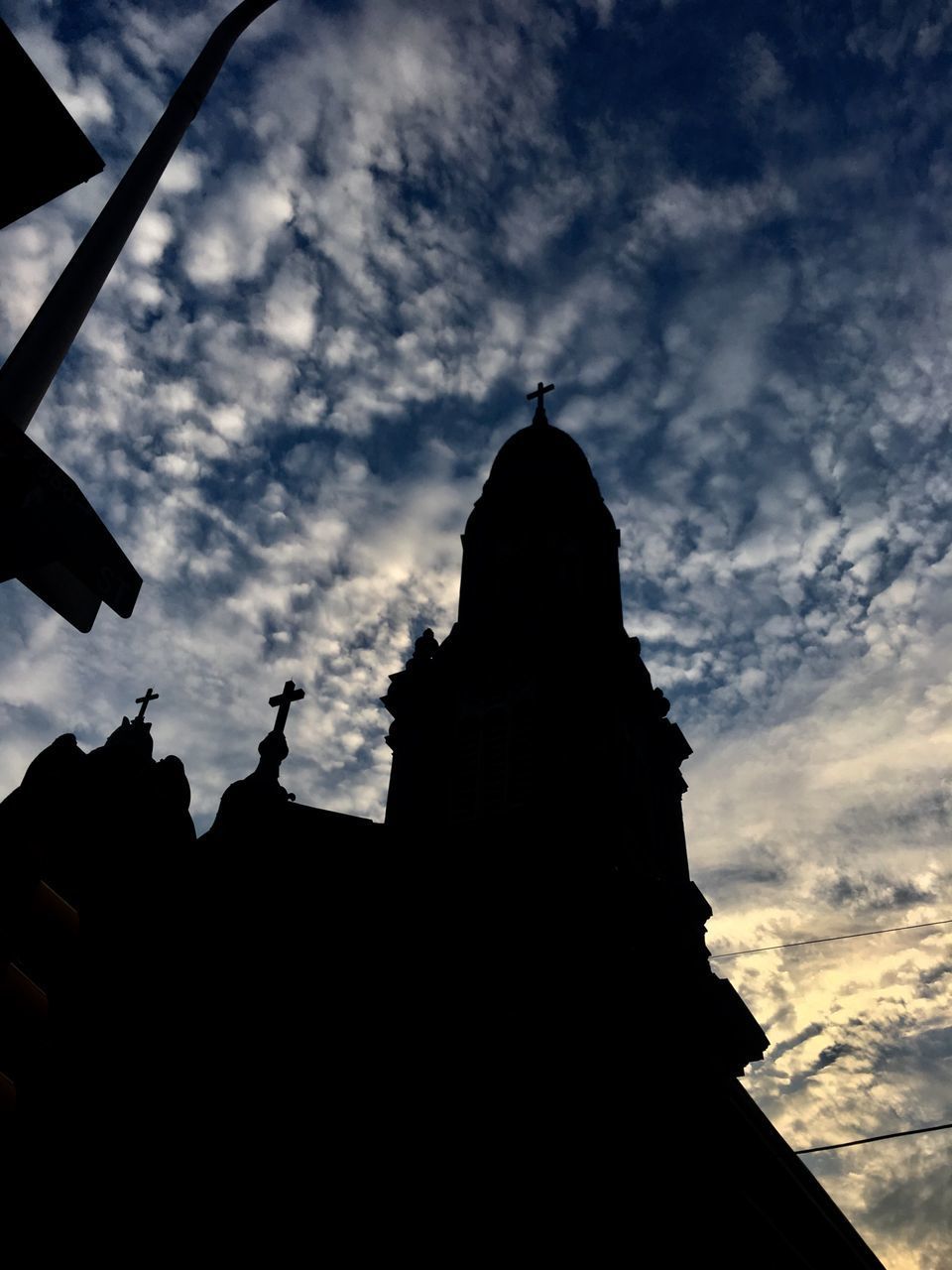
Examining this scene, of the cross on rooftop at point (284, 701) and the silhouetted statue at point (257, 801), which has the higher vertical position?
the cross on rooftop at point (284, 701)

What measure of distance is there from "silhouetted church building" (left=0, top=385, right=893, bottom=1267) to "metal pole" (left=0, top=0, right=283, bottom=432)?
2930mm

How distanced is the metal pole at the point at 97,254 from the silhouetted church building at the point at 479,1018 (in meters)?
2.93

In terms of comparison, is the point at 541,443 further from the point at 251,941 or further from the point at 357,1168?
the point at 357,1168

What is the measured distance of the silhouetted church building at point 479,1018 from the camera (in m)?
11.0

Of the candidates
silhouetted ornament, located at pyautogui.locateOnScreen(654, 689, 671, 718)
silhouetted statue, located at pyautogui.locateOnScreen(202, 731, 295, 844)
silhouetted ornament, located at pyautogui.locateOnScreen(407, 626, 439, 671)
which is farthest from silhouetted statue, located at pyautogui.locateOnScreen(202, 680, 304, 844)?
silhouetted ornament, located at pyautogui.locateOnScreen(654, 689, 671, 718)

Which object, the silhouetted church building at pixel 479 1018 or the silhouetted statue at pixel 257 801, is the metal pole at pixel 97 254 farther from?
the silhouetted statue at pixel 257 801

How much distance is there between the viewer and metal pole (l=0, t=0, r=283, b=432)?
145 inches

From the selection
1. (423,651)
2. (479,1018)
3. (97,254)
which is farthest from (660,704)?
(97,254)

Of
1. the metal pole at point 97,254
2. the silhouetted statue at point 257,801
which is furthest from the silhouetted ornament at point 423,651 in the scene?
the metal pole at point 97,254

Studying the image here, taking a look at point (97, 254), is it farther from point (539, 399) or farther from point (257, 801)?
point (539, 399)

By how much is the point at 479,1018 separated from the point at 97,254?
38.4 feet

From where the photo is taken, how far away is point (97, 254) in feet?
14.2

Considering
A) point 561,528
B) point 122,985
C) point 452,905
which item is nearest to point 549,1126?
point 452,905

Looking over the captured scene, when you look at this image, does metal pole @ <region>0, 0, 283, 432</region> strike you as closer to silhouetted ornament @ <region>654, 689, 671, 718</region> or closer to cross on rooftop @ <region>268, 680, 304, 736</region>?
cross on rooftop @ <region>268, 680, 304, 736</region>
